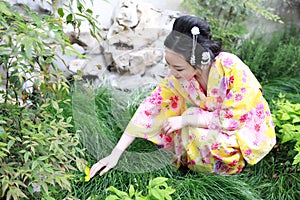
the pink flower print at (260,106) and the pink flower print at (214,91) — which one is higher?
the pink flower print at (214,91)

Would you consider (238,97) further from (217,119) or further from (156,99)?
(156,99)

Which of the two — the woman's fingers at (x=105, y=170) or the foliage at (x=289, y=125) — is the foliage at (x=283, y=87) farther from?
the woman's fingers at (x=105, y=170)

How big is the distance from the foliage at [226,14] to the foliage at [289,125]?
1.18 m

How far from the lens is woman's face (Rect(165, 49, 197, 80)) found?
181cm

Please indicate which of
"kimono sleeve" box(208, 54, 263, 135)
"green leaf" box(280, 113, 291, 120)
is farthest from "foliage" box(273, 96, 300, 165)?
"kimono sleeve" box(208, 54, 263, 135)

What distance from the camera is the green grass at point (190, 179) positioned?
2072 mm

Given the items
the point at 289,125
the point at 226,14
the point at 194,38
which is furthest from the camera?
the point at 226,14

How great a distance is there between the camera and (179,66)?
186cm

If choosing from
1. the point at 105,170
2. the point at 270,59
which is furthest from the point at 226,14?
the point at 105,170

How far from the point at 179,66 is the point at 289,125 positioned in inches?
31.7

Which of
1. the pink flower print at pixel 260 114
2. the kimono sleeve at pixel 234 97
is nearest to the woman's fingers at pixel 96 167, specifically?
the kimono sleeve at pixel 234 97

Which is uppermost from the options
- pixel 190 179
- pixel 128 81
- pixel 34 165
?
pixel 34 165

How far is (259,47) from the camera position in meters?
3.41

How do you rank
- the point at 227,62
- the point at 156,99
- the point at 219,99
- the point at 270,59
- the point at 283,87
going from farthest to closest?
the point at 270,59
the point at 283,87
the point at 156,99
the point at 219,99
the point at 227,62
